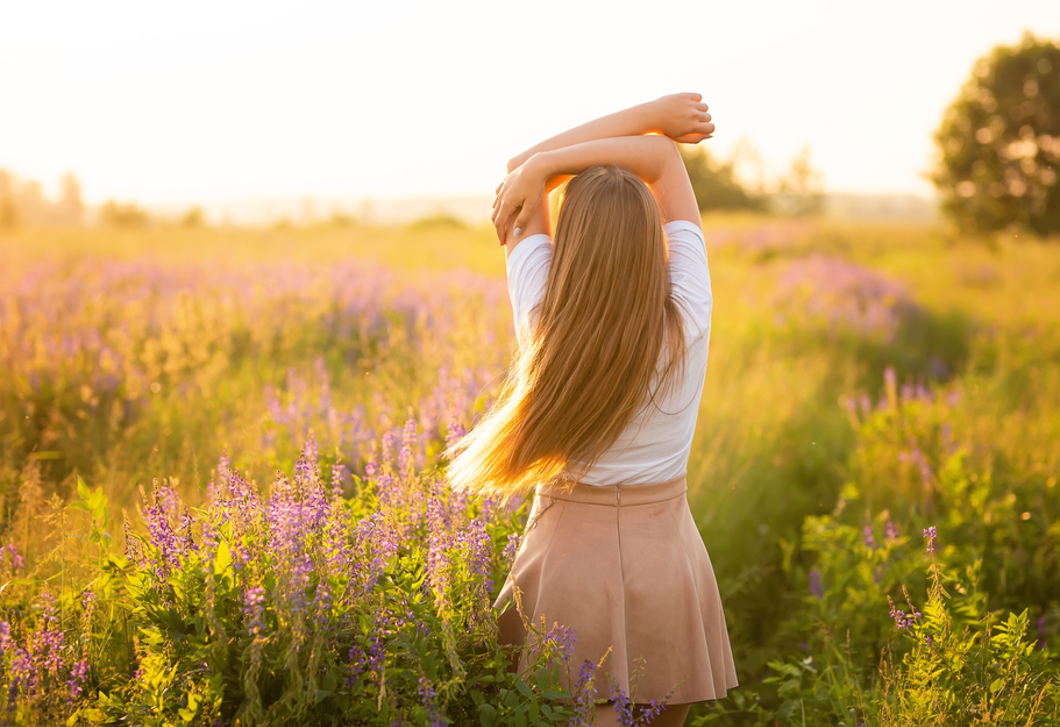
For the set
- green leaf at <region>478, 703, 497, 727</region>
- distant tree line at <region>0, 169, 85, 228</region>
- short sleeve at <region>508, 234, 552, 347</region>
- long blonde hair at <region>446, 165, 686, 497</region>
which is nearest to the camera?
green leaf at <region>478, 703, 497, 727</region>

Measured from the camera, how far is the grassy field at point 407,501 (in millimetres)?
1637

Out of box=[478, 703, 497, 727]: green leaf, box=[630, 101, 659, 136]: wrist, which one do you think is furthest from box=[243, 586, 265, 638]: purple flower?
box=[630, 101, 659, 136]: wrist

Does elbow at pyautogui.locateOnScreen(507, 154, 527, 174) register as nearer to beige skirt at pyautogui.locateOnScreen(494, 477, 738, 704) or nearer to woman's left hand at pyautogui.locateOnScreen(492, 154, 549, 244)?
→ woman's left hand at pyautogui.locateOnScreen(492, 154, 549, 244)

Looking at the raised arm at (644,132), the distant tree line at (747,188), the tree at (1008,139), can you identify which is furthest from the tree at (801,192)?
the raised arm at (644,132)

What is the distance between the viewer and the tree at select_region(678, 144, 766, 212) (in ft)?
124

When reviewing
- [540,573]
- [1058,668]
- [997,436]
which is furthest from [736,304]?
[540,573]

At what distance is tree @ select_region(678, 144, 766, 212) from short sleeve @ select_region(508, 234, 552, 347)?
3690 cm

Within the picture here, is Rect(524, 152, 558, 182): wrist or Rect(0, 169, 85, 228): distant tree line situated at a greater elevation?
Rect(0, 169, 85, 228): distant tree line

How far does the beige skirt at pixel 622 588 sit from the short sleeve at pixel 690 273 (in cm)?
51

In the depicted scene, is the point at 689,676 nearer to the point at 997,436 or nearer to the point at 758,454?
the point at 758,454

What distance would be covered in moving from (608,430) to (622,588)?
0.45 meters

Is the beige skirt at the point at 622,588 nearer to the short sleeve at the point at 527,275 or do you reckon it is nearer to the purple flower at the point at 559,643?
the purple flower at the point at 559,643

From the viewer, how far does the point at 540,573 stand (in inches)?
75.9

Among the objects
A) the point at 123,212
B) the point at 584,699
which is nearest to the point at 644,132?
the point at 584,699
